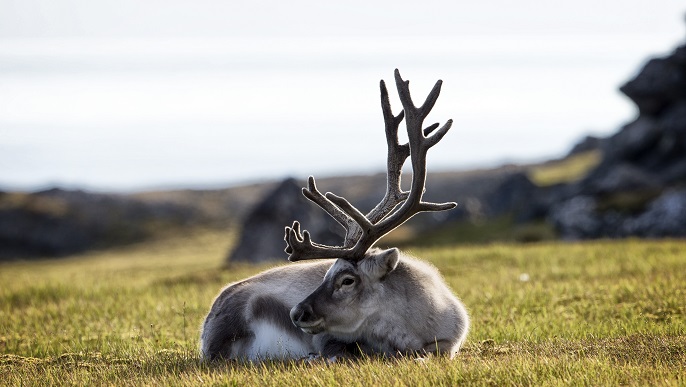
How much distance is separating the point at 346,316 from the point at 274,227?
2737cm

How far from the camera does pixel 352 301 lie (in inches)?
340

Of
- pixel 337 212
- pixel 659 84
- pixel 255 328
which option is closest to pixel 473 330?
pixel 337 212

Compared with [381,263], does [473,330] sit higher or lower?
lower

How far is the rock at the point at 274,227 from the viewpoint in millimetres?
35031

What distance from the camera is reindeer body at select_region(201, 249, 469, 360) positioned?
28.3 ft

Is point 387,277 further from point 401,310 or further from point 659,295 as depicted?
point 659,295

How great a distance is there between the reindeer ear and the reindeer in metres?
0.01

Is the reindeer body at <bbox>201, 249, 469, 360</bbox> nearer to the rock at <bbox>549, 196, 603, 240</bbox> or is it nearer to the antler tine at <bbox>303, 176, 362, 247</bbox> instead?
the antler tine at <bbox>303, 176, 362, 247</bbox>

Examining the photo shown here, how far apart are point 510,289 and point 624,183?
41.7 m

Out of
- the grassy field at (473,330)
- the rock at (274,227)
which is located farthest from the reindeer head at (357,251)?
the rock at (274,227)

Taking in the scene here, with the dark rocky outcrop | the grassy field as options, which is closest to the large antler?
the grassy field

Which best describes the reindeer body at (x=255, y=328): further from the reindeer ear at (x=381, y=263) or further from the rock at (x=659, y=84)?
the rock at (x=659, y=84)

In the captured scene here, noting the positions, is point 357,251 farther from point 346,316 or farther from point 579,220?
point 579,220

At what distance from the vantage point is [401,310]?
8.74 m
